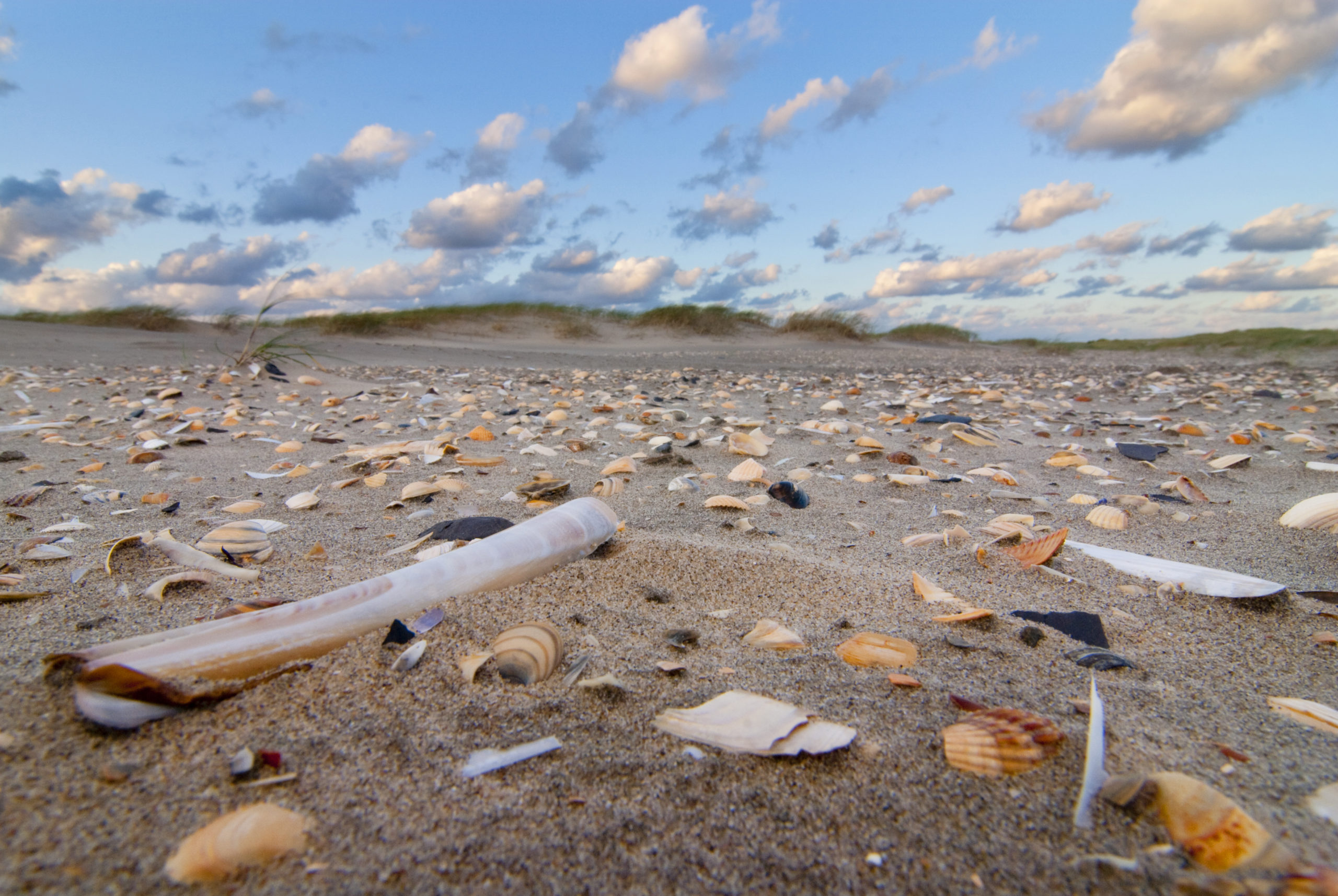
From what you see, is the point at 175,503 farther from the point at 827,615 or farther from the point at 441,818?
the point at 827,615

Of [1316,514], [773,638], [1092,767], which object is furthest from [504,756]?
[1316,514]

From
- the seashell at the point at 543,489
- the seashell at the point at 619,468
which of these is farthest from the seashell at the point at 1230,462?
the seashell at the point at 543,489

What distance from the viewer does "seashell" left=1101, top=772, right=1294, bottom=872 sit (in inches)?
31.5

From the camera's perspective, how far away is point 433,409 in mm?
4898

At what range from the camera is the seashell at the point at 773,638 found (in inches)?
54.5

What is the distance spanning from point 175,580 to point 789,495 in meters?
1.87

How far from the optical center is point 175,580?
1.59 meters

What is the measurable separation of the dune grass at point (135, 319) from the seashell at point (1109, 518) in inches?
594

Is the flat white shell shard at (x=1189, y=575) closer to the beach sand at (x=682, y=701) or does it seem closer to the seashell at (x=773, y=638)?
the beach sand at (x=682, y=701)

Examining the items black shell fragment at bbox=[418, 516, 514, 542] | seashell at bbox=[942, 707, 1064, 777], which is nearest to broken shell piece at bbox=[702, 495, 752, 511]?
black shell fragment at bbox=[418, 516, 514, 542]

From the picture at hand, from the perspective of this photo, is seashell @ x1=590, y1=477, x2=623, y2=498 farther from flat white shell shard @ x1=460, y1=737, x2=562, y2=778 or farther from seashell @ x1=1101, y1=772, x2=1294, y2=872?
seashell @ x1=1101, y1=772, x2=1294, y2=872

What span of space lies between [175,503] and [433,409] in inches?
98.3

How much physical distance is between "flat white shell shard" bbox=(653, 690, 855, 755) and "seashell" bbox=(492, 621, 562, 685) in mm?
243

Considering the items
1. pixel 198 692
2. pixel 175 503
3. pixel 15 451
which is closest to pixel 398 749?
pixel 198 692
